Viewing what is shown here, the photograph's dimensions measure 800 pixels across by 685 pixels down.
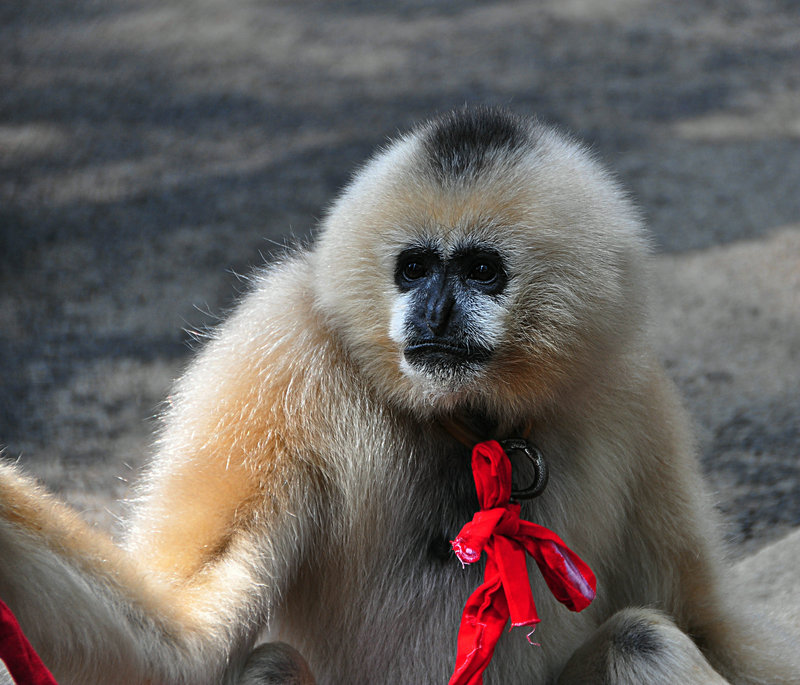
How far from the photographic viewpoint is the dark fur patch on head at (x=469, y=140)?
8.53ft

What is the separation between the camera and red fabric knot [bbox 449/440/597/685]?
94.0 inches

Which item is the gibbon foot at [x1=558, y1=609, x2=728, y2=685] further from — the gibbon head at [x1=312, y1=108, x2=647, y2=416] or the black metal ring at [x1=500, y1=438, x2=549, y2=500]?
the gibbon head at [x1=312, y1=108, x2=647, y2=416]

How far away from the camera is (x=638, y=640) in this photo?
2629 mm

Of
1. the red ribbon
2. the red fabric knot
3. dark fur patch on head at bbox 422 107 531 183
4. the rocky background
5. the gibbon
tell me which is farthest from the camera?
the rocky background

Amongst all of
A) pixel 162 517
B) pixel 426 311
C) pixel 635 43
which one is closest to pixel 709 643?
Answer: pixel 426 311

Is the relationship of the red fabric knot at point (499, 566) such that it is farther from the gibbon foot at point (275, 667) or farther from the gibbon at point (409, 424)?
the gibbon foot at point (275, 667)

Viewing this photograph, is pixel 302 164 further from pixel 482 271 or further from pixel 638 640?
pixel 638 640

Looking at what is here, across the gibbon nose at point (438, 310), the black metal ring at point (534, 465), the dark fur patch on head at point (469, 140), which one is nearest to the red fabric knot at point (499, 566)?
the black metal ring at point (534, 465)

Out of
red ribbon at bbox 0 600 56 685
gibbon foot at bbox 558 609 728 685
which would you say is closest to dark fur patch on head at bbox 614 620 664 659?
gibbon foot at bbox 558 609 728 685

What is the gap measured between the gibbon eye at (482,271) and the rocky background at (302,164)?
5.74 ft

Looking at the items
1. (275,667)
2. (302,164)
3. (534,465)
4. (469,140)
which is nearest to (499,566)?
(534,465)

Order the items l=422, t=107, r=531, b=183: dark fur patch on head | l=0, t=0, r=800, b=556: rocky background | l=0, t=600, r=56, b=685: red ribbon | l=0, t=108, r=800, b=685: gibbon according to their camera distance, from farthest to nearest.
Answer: l=0, t=0, r=800, b=556: rocky background < l=422, t=107, r=531, b=183: dark fur patch on head < l=0, t=108, r=800, b=685: gibbon < l=0, t=600, r=56, b=685: red ribbon

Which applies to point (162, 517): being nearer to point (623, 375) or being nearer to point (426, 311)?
point (426, 311)

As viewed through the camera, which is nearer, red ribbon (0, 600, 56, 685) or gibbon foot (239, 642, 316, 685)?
red ribbon (0, 600, 56, 685)
